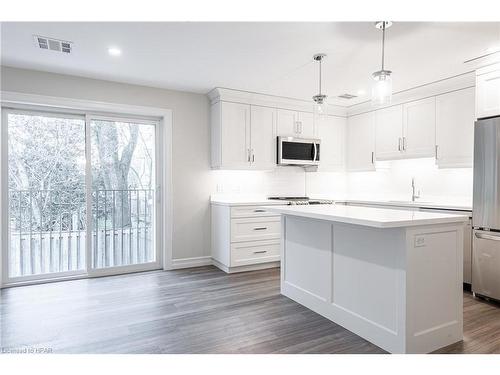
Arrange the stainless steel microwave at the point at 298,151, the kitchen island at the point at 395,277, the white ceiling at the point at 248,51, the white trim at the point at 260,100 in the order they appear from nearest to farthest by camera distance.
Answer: the kitchen island at the point at 395,277, the white ceiling at the point at 248,51, the white trim at the point at 260,100, the stainless steel microwave at the point at 298,151

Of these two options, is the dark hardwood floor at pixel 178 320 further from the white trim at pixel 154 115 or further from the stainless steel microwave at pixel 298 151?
the stainless steel microwave at pixel 298 151

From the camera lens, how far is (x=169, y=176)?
4285 mm

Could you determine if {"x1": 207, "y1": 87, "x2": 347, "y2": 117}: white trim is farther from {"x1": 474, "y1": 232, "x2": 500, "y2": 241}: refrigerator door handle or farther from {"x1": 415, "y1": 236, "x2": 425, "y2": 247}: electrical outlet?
{"x1": 415, "y1": 236, "x2": 425, "y2": 247}: electrical outlet

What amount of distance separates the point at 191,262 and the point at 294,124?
255 centimetres

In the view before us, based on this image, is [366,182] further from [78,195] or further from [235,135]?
[78,195]

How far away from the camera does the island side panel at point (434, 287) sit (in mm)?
2078

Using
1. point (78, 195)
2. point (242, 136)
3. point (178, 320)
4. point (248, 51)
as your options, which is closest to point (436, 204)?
point (242, 136)

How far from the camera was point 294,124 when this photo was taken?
16.2ft

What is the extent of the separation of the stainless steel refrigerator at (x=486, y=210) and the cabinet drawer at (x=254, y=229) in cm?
226

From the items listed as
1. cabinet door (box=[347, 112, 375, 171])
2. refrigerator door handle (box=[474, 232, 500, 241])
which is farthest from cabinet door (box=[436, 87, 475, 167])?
cabinet door (box=[347, 112, 375, 171])

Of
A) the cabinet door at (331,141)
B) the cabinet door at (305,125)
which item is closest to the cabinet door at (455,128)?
the cabinet door at (331,141)

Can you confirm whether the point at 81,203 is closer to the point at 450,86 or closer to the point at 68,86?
the point at 68,86
